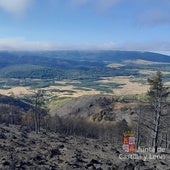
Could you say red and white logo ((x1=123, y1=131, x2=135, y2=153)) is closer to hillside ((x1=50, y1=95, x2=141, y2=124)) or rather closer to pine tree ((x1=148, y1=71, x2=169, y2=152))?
pine tree ((x1=148, y1=71, x2=169, y2=152))

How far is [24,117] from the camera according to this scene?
78.4 m

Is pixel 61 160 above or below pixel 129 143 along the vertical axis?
below

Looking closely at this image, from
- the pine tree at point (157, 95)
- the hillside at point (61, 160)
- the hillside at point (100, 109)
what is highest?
the pine tree at point (157, 95)

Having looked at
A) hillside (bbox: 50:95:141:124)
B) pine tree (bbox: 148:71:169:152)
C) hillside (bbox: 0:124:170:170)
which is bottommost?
hillside (bbox: 50:95:141:124)

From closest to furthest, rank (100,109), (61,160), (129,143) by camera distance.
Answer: (61,160)
(129,143)
(100,109)

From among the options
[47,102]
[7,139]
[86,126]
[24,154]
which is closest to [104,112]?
[86,126]

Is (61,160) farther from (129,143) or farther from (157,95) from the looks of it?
(157,95)

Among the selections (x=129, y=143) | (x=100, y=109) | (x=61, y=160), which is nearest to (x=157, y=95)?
(x=129, y=143)

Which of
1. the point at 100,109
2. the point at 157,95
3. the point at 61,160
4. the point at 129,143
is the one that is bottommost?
the point at 100,109

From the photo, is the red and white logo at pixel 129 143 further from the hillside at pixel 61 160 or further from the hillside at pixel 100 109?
the hillside at pixel 100 109

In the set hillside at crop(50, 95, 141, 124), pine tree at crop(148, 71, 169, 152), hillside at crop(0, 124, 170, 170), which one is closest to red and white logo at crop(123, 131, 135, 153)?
hillside at crop(0, 124, 170, 170)

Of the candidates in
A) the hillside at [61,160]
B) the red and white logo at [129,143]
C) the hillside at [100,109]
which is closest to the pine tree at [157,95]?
the red and white logo at [129,143]

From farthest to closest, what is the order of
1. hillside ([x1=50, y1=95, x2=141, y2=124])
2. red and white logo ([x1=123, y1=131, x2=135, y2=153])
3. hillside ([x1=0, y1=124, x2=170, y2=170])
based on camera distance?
hillside ([x1=50, y1=95, x2=141, y2=124]) < red and white logo ([x1=123, y1=131, x2=135, y2=153]) < hillside ([x1=0, y1=124, x2=170, y2=170])

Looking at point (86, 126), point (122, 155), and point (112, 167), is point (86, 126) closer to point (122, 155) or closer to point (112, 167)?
point (122, 155)
